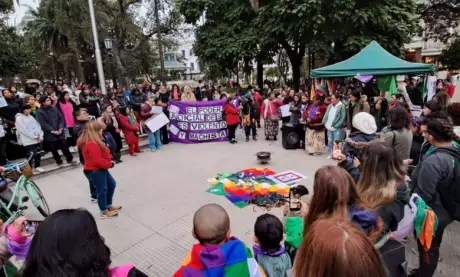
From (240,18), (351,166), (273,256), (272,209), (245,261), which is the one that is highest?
(240,18)

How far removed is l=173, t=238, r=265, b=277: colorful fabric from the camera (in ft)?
5.87

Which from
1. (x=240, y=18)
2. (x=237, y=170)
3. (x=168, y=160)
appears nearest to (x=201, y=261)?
(x=237, y=170)

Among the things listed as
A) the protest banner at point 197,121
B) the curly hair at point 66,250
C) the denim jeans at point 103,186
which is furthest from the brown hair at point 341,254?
the protest banner at point 197,121

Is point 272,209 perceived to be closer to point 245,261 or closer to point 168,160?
point 245,261

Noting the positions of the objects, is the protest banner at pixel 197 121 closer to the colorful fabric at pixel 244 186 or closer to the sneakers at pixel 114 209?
the colorful fabric at pixel 244 186

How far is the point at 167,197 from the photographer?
5766 mm

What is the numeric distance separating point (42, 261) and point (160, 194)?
475 cm

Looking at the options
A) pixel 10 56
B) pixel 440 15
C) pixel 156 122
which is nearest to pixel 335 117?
pixel 156 122

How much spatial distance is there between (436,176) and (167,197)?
443 centimetres

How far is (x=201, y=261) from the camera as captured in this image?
182 cm

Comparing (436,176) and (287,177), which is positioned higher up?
(436,176)

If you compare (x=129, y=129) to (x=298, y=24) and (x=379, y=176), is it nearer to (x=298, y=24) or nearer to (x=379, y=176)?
(x=379, y=176)

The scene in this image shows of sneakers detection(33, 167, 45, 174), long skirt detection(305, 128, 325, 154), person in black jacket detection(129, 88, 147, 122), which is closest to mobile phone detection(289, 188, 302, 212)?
long skirt detection(305, 128, 325, 154)

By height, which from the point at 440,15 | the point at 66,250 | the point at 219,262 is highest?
the point at 440,15
